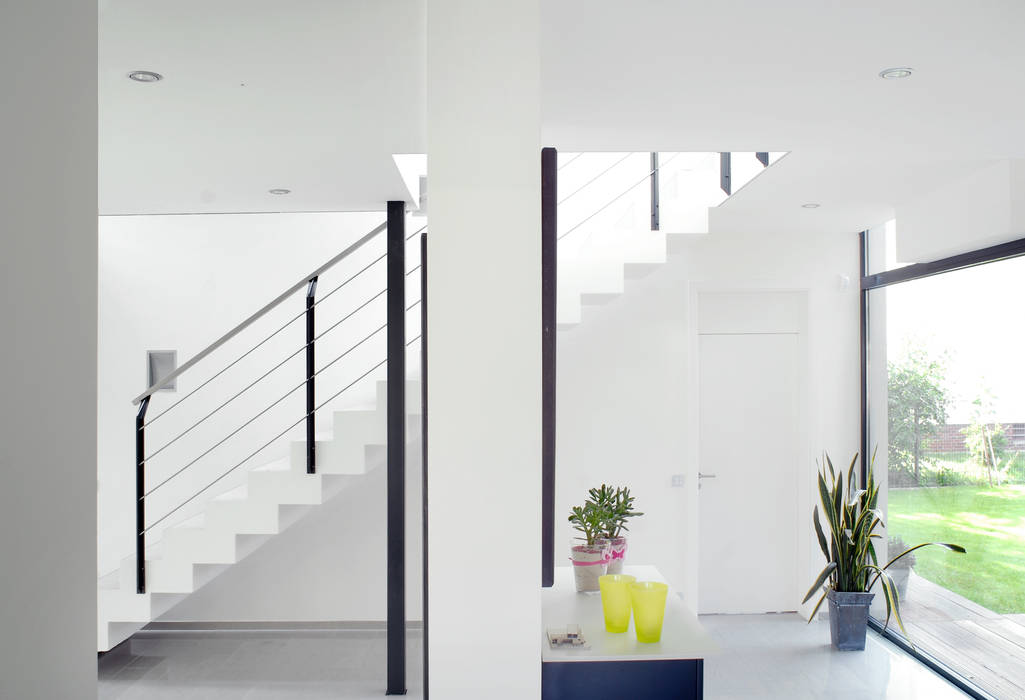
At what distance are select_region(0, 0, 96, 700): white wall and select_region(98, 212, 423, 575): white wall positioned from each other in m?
4.65

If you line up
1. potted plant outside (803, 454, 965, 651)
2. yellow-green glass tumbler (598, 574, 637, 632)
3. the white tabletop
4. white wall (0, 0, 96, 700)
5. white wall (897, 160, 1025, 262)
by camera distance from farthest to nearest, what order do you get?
potted plant outside (803, 454, 965, 651) < white wall (897, 160, 1025, 262) < yellow-green glass tumbler (598, 574, 637, 632) < the white tabletop < white wall (0, 0, 96, 700)

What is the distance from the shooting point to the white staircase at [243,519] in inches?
158

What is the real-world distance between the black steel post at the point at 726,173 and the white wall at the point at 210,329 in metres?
2.12

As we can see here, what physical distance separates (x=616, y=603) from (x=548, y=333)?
0.73m

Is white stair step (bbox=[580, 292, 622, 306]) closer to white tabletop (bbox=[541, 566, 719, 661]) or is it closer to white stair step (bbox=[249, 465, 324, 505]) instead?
white stair step (bbox=[249, 465, 324, 505])

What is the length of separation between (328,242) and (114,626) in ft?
8.65

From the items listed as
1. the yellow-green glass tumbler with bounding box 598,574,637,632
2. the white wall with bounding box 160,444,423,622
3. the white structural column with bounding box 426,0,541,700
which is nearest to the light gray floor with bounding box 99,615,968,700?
the white wall with bounding box 160,444,423,622

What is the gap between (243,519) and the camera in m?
4.02

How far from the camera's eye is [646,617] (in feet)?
6.39

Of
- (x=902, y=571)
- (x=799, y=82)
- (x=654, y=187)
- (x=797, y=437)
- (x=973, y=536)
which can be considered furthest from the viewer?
(x=797, y=437)

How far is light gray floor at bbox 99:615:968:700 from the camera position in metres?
4.00

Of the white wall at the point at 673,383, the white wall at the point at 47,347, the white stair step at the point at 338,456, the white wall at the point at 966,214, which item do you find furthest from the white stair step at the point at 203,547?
the white wall at the point at 966,214

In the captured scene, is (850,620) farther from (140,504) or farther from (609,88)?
(140,504)

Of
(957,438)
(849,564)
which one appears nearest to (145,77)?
(957,438)
